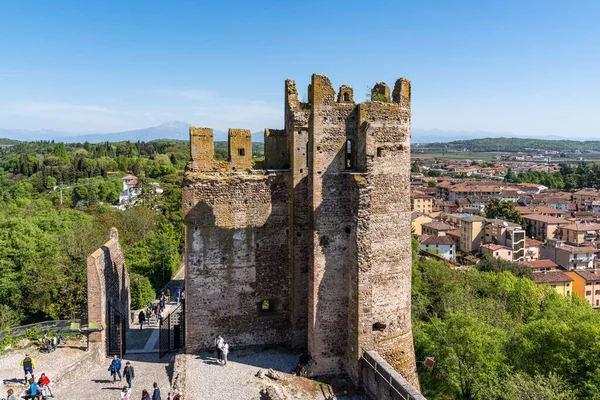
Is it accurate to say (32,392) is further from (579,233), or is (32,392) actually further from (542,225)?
(542,225)

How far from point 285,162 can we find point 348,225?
169 inches

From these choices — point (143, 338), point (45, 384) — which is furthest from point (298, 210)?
point (143, 338)

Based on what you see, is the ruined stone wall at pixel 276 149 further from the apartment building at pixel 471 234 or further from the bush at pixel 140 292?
the apartment building at pixel 471 234

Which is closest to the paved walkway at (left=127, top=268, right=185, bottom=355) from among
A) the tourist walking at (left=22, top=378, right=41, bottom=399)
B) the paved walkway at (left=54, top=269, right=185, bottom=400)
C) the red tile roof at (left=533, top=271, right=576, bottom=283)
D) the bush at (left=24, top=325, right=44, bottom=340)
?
the paved walkway at (left=54, top=269, right=185, bottom=400)

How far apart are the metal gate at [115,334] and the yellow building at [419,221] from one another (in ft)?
248

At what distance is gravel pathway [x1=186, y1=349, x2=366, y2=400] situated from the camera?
15.0 m

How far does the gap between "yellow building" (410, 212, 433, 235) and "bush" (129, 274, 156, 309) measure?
6719cm

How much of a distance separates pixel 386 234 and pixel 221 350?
22.9ft

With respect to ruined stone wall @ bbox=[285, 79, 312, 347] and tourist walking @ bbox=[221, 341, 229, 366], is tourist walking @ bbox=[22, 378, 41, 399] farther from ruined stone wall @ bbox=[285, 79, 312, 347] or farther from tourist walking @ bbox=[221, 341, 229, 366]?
ruined stone wall @ bbox=[285, 79, 312, 347]

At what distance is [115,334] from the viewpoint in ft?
70.0

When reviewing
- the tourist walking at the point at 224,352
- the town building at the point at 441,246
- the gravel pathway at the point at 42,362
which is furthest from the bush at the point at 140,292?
the town building at the point at 441,246

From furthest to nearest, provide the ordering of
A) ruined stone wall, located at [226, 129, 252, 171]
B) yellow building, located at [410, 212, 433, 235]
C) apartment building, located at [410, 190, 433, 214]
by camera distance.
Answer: apartment building, located at [410, 190, 433, 214] → yellow building, located at [410, 212, 433, 235] → ruined stone wall, located at [226, 129, 252, 171]

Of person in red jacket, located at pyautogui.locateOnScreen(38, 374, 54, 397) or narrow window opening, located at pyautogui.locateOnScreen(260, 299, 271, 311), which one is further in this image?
narrow window opening, located at pyautogui.locateOnScreen(260, 299, 271, 311)

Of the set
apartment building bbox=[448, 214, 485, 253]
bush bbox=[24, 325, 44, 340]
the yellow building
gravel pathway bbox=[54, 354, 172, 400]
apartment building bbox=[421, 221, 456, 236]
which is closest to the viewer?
gravel pathway bbox=[54, 354, 172, 400]
